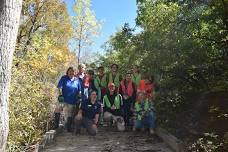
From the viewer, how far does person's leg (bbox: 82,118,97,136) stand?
12509 mm

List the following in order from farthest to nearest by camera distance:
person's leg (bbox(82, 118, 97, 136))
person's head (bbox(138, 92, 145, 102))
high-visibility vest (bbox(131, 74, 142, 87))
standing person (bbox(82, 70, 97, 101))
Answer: high-visibility vest (bbox(131, 74, 142, 87)), standing person (bbox(82, 70, 97, 101)), person's head (bbox(138, 92, 145, 102)), person's leg (bbox(82, 118, 97, 136))

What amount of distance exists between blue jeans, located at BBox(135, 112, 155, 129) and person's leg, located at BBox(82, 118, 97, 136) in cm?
133

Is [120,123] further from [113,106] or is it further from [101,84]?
[101,84]

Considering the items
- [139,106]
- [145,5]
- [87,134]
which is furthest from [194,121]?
[145,5]

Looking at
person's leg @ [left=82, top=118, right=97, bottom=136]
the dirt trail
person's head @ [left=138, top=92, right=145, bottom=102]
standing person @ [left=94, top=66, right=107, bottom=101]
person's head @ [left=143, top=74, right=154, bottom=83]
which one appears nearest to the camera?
the dirt trail

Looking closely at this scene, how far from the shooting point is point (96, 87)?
1341 centimetres

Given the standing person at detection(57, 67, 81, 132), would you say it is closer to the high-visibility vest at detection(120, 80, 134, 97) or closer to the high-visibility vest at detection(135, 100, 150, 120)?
the high-visibility vest at detection(120, 80, 134, 97)

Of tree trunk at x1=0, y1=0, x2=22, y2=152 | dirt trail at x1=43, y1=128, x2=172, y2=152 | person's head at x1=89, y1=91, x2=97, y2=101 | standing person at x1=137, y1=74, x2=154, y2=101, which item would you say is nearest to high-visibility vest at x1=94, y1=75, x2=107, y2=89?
person's head at x1=89, y1=91, x2=97, y2=101

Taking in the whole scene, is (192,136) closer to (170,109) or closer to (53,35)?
(170,109)

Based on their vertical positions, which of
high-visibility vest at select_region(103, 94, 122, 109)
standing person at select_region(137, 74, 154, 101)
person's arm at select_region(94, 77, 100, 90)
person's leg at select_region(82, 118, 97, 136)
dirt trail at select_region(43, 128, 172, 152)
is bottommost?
dirt trail at select_region(43, 128, 172, 152)

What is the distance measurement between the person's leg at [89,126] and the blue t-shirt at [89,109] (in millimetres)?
131

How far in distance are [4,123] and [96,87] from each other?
232 inches

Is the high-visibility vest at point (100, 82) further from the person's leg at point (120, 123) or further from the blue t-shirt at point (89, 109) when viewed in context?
the person's leg at point (120, 123)

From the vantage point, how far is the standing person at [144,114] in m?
12.6
